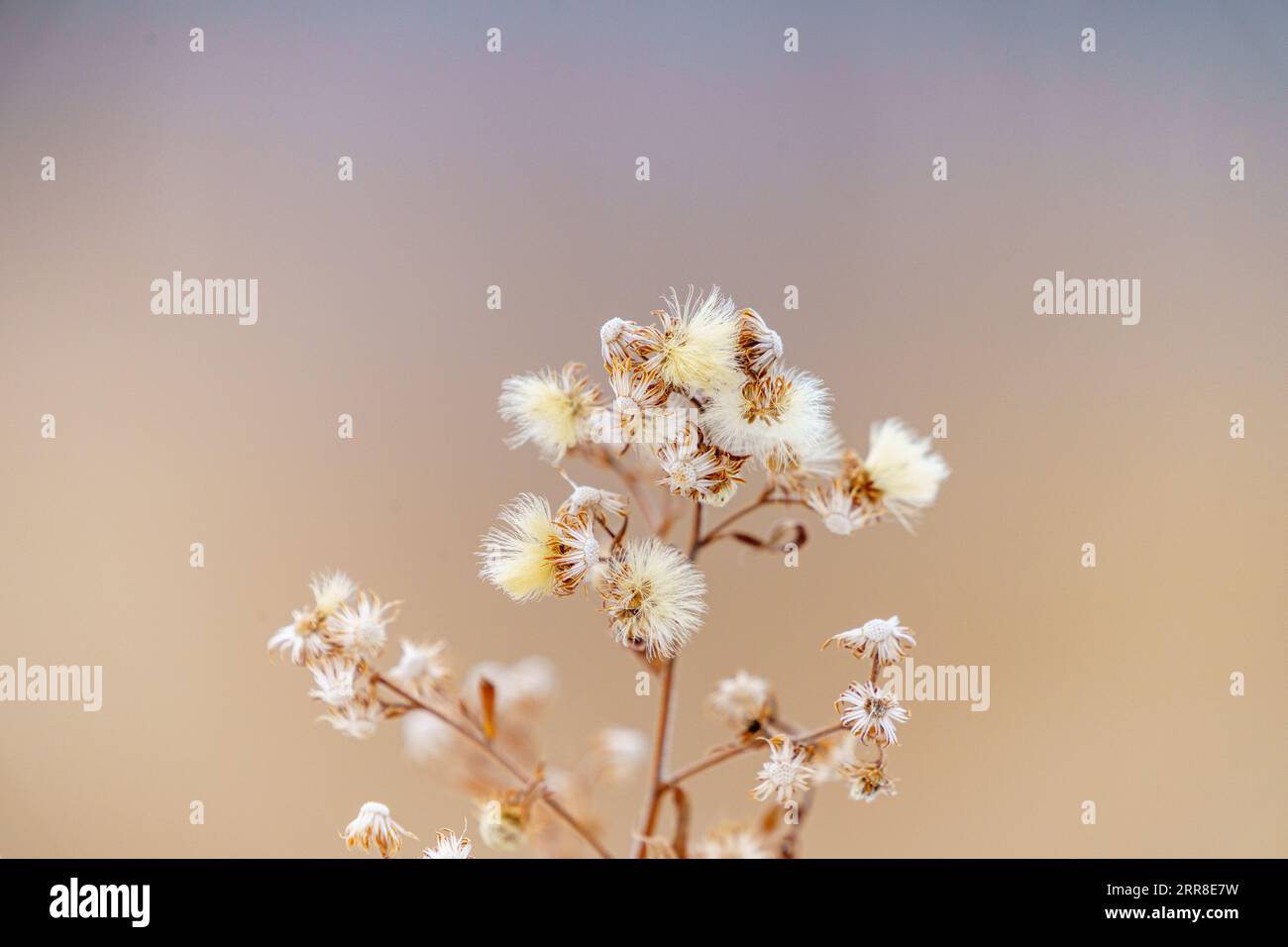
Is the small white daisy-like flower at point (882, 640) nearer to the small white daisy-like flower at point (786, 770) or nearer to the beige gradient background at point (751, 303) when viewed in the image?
the small white daisy-like flower at point (786, 770)

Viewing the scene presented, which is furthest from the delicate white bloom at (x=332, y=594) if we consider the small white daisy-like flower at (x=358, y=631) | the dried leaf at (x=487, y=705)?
the dried leaf at (x=487, y=705)

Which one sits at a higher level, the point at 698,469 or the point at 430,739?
the point at 698,469

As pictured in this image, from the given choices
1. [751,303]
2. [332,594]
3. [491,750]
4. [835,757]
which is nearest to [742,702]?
[835,757]

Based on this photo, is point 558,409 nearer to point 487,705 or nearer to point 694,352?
point 694,352

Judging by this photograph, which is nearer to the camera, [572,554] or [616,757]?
[572,554]

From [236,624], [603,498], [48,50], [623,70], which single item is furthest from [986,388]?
[48,50]

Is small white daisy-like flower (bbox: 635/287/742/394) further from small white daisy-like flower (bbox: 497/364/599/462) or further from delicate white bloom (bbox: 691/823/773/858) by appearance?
delicate white bloom (bbox: 691/823/773/858)
